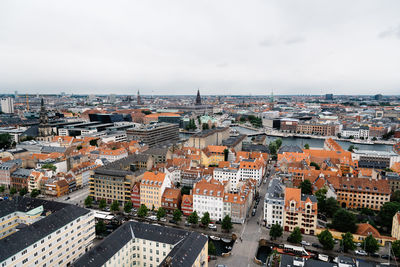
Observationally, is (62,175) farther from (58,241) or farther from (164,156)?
(58,241)

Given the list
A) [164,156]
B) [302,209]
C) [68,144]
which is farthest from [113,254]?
[68,144]

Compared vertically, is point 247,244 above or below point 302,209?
below

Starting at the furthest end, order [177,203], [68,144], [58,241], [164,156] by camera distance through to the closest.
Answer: [68,144] → [164,156] → [177,203] → [58,241]

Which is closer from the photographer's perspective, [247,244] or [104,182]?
[247,244]

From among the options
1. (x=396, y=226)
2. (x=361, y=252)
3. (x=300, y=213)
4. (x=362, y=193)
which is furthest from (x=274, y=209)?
(x=362, y=193)

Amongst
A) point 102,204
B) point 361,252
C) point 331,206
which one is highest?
point 331,206

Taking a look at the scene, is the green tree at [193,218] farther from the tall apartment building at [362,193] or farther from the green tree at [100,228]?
the tall apartment building at [362,193]

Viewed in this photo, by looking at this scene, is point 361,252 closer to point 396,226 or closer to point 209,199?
point 396,226
